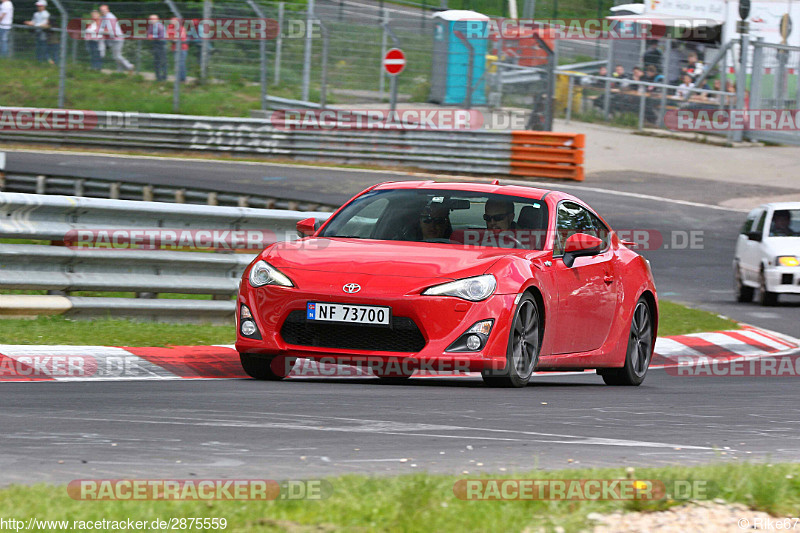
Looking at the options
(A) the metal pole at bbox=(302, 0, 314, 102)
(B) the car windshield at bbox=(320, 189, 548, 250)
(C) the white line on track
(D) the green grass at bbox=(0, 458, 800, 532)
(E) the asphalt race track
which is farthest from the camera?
(A) the metal pole at bbox=(302, 0, 314, 102)

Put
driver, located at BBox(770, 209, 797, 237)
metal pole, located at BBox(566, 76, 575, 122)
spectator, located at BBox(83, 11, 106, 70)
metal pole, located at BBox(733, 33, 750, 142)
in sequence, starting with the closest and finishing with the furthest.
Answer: driver, located at BBox(770, 209, 797, 237)
spectator, located at BBox(83, 11, 106, 70)
metal pole, located at BBox(733, 33, 750, 142)
metal pole, located at BBox(566, 76, 575, 122)

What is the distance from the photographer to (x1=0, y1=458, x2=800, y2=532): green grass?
388 centimetres

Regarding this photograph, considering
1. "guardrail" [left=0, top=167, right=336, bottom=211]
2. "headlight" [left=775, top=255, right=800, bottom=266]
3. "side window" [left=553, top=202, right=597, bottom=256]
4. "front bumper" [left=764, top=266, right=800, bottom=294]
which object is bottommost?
"front bumper" [left=764, top=266, right=800, bottom=294]

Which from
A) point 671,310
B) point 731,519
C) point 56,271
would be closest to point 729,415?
point 731,519

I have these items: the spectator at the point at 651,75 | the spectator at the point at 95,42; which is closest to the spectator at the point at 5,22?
the spectator at the point at 95,42

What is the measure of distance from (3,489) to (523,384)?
14.2ft

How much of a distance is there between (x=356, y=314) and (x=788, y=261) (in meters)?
10.6

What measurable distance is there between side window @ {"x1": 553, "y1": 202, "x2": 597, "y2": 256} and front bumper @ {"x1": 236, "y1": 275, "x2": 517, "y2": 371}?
46.2 inches

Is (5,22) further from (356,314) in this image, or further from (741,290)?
(356,314)

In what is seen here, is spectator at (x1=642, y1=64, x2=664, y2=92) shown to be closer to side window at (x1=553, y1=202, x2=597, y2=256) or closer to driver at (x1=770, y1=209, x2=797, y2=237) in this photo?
driver at (x1=770, y1=209, x2=797, y2=237)

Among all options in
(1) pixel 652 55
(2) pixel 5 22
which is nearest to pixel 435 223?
(2) pixel 5 22

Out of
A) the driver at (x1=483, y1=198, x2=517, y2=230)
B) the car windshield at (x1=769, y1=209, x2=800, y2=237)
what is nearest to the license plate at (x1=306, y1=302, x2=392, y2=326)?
the driver at (x1=483, y1=198, x2=517, y2=230)

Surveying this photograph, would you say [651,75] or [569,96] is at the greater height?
[651,75]

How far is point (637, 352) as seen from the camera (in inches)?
385
